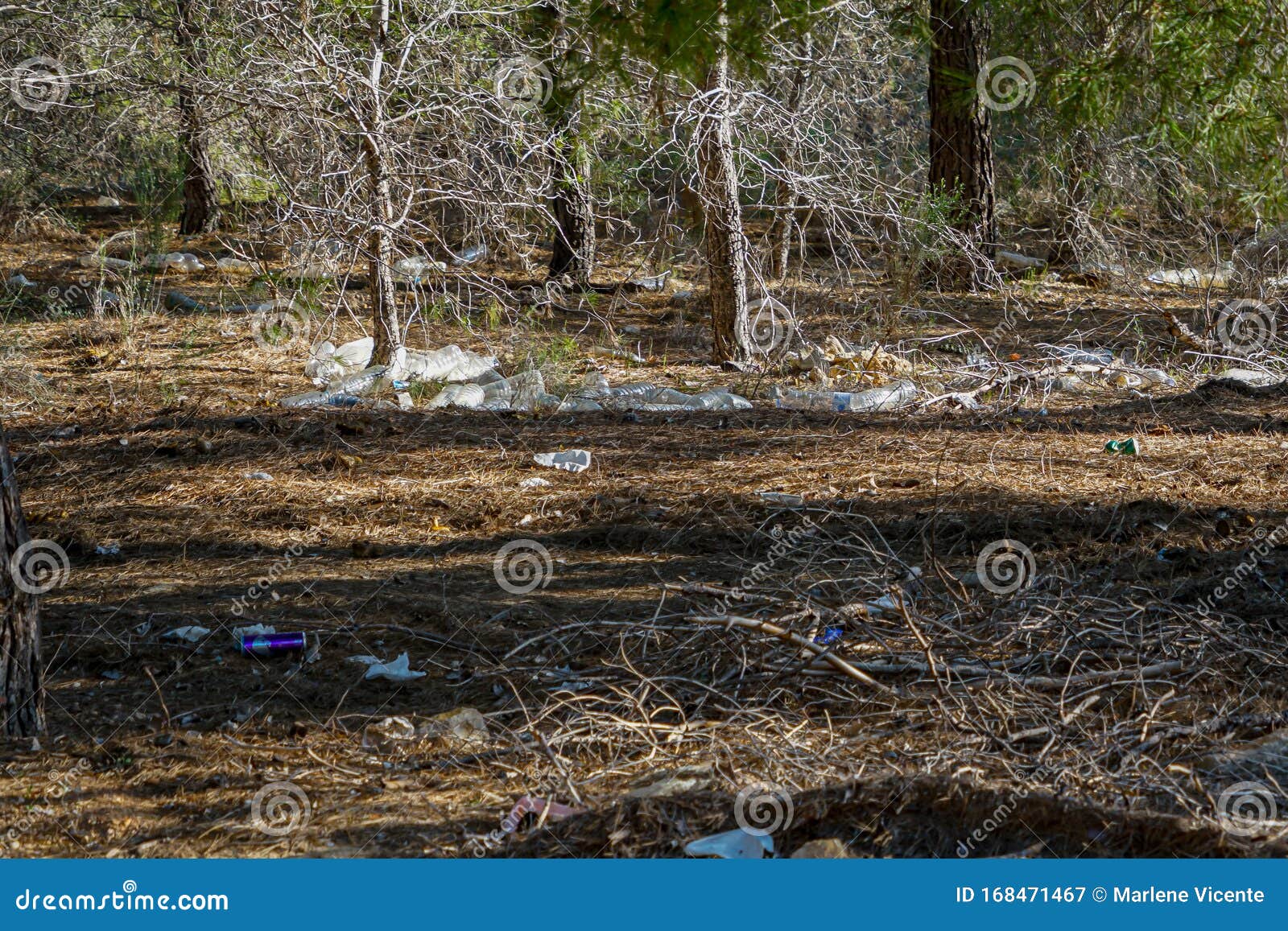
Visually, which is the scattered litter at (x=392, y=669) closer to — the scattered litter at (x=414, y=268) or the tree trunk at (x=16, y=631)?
the tree trunk at (x=16, y=631)

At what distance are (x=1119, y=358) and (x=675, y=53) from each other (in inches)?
211

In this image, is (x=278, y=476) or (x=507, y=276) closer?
(x=278, y=476)

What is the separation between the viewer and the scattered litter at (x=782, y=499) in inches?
182

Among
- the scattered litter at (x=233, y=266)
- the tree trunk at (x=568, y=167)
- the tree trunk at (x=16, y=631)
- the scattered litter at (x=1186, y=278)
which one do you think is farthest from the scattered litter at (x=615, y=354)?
the tree trunk at (x=16, y=631)

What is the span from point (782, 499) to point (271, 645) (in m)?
2.06

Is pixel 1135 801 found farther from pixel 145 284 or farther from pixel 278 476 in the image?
pixel 145 284

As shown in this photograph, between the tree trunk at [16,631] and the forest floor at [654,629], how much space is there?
9 cm

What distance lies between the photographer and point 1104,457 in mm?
5309

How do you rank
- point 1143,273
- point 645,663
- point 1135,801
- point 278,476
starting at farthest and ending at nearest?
point 1143,273, point 278,476, point 645,663, point 1135,801

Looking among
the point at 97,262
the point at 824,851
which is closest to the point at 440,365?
the point at 97,262

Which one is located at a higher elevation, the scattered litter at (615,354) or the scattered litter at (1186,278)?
the scattered litter at (1186,278)

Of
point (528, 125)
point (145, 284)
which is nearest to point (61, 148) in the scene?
point (145, 284)

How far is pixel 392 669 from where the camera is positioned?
11.0 ft

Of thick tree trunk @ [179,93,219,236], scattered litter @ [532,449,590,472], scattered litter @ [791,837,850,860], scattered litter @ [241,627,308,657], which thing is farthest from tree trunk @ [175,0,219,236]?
scattered litter @ [791,837,850,860]
